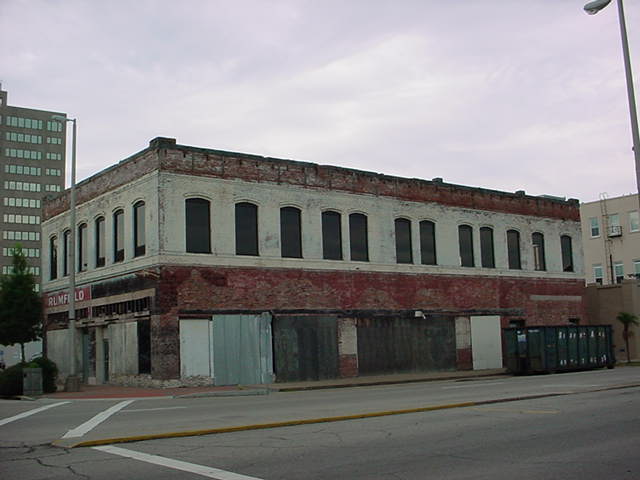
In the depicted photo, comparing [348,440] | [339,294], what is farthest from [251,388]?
[348,440]

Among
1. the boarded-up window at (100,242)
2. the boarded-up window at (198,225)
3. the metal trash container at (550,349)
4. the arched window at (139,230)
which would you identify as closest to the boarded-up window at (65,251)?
the boarded-up window at (100,242)

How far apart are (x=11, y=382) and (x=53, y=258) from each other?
13155 millimetres

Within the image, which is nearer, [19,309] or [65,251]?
[65,251]

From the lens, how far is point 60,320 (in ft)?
117

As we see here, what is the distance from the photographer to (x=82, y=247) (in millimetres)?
34344

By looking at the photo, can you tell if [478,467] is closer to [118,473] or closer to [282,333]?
[118,473]

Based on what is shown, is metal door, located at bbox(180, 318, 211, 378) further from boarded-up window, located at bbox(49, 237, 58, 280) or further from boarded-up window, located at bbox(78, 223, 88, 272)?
boarded-up window, located at bbox(49, 237, 58, 280)

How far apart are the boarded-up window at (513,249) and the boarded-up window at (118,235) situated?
63.9 ft

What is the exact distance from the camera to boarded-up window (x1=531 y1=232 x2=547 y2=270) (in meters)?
40.6

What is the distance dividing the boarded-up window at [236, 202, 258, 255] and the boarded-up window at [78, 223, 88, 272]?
322 inches

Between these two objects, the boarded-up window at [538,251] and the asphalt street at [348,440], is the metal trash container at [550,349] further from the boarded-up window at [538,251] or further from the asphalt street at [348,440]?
the asphalt street at [348,440]

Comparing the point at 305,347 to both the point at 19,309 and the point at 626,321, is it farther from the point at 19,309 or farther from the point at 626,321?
the point at 626,321

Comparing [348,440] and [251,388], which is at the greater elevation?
[348,440]

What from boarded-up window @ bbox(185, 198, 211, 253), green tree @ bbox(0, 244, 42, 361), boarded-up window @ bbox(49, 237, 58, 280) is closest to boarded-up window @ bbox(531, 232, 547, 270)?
boarded-up window @ bbox(185, 198, 211, 253)
